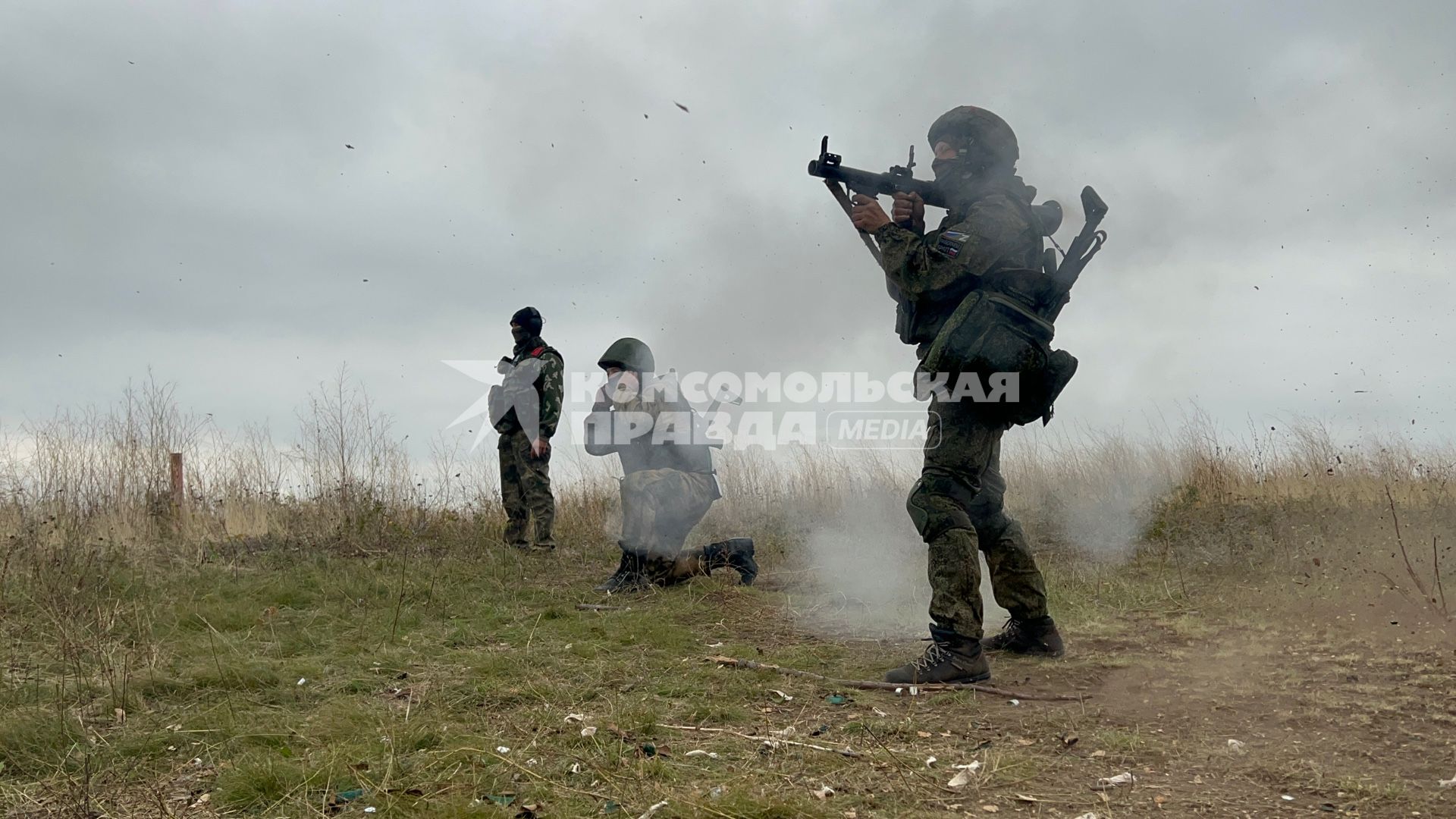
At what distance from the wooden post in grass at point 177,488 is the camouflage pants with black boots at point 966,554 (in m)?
7.94

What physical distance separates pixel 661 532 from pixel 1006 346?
10.7 ft

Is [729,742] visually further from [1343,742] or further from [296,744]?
[1343,742]

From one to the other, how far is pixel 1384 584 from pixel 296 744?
17.5 feet

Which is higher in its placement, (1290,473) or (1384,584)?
(1290,473)

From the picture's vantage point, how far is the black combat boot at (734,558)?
21.9 ft

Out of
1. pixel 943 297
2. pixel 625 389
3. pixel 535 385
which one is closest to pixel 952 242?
pixel 943 297

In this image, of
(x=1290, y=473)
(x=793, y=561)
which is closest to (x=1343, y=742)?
(x=793, y=561)

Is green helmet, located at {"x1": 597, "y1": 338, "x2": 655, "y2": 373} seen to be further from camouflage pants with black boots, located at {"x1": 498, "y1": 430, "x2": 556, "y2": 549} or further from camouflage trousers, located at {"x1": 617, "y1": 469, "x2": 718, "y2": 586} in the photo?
camouflage pants with black boots, located at {"x1": 498, "y1": 430, "x2": 556, "y2": 549}

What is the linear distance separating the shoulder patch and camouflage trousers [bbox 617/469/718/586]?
3.12m

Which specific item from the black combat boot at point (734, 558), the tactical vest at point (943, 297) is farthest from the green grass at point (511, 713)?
the tactical vest at point (943, 297)

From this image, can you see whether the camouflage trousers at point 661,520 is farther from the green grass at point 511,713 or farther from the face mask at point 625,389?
the green grass at point 511,713

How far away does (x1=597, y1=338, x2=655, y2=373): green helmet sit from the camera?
671 centimetres

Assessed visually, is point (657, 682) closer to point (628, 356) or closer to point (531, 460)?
point (628, 356)

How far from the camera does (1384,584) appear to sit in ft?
17.2
